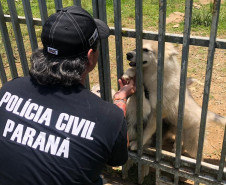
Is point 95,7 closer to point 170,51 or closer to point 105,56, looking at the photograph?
point 105,56

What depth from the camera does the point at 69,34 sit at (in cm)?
188

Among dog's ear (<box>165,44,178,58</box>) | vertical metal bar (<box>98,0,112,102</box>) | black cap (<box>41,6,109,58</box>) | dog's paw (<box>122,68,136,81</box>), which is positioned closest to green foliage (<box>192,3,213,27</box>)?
dog's ear (<box>165,44,178,58</box>)

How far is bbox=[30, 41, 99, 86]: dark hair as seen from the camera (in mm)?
1874

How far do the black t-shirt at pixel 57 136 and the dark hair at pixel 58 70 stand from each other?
0.18 ft

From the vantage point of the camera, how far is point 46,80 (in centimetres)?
189

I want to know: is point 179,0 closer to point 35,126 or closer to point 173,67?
point 173,67

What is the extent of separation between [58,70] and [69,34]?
24 cm

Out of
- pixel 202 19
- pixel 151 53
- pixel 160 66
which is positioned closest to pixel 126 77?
pixel 160 66

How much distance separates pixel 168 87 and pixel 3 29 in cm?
213

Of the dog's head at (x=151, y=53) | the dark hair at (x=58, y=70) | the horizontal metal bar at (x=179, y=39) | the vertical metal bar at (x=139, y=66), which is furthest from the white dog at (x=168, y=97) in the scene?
the dark hair at (x=58, y=70)

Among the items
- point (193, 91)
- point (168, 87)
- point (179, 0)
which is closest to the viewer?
point (168, 87)

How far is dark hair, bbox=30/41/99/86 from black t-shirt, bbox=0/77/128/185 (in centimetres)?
5

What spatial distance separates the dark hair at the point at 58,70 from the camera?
1874mm

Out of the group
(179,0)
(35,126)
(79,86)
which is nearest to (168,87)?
(79,86)
